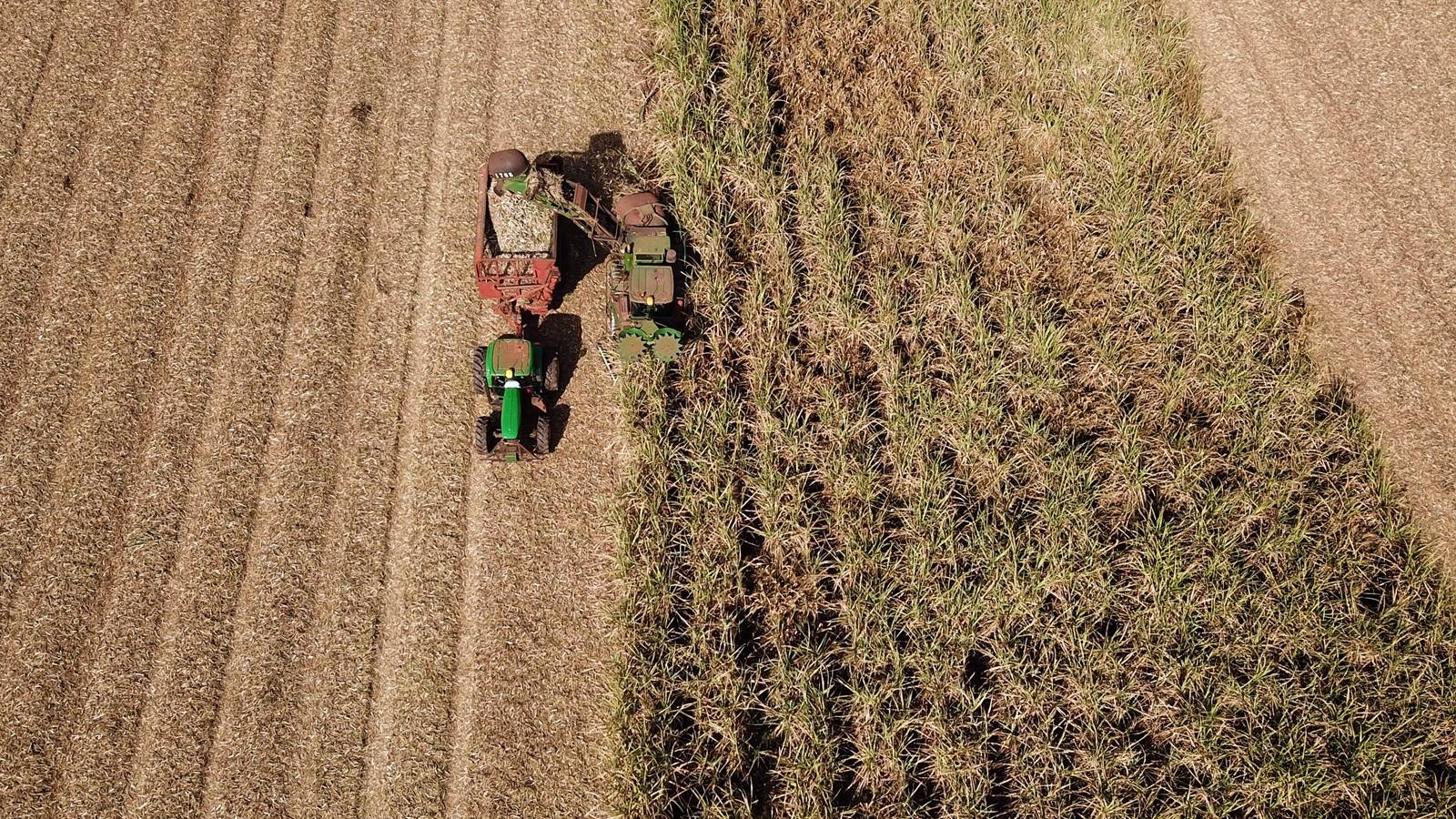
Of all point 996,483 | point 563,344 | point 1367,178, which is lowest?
point 996,483

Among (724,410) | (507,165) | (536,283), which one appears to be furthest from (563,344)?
(724,410)

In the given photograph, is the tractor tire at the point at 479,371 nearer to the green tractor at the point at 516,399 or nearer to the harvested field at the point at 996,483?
the green tractor at the point at 516,399

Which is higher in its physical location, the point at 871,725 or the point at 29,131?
the point at 29,131

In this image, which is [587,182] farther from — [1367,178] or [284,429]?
[1367,178]

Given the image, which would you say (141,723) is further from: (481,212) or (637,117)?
(637,117)

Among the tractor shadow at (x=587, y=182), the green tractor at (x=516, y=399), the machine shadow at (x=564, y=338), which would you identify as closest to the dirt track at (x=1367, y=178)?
the tractor shadow at (x=587, y=182)

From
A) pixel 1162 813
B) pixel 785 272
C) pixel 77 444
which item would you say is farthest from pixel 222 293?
pixel 1162 813
